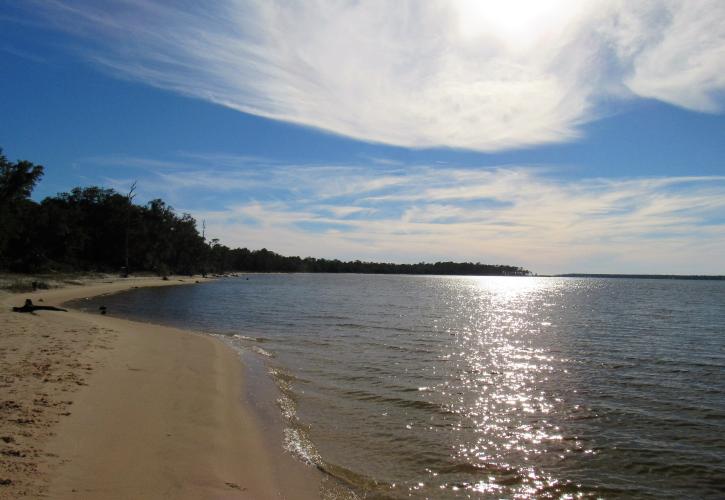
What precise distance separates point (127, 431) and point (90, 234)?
306 feet

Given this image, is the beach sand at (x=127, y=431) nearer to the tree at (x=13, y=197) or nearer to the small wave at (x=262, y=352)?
the small wave at (x=262, y=352)

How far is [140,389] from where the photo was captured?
10.5 m

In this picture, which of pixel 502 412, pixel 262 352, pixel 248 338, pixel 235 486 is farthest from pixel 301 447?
pixel 248 338

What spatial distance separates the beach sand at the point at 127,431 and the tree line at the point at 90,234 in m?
48.3

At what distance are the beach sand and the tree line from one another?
48.3 meters

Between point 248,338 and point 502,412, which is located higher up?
point 502,412

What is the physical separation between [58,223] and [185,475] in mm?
71857

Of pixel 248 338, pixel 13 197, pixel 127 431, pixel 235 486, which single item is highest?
pixel 13 197

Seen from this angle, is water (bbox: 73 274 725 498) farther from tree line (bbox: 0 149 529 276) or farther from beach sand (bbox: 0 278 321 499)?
tree line (bbox: 0 149 529 276)

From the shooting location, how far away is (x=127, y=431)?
7.75m

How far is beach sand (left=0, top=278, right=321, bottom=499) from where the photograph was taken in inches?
233

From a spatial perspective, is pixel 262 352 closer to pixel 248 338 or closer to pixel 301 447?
pixel 248 338

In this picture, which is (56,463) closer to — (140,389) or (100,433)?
(100,433)

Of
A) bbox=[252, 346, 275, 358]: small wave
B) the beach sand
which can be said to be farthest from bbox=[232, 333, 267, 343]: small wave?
the beach sand
